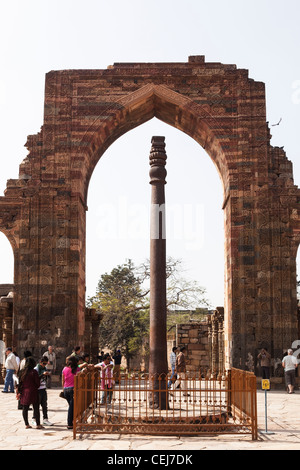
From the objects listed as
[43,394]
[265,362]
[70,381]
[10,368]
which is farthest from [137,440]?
[265,362]

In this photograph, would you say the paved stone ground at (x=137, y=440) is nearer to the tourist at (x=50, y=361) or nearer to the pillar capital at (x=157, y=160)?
the pillar capital at (x=157, y=160)

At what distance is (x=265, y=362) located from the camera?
13461 mm

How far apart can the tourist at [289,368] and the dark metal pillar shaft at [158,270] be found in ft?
16.2

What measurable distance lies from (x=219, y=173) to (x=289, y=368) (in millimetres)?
5597

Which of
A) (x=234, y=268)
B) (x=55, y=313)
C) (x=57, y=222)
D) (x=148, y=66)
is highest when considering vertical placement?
(x=148, y=66)

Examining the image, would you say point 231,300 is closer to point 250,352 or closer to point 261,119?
point 250,352

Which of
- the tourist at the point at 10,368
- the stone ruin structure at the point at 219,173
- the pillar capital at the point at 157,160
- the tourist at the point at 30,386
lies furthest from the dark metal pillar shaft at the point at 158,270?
the stone ruin structure at the point at 219,173

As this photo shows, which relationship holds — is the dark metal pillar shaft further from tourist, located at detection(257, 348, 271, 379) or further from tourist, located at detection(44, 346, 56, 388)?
tourist, located at detection(257, 348, 271, 379)

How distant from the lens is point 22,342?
14.1m

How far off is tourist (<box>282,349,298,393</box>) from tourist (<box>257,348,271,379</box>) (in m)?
0.53

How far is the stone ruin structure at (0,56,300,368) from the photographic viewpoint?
46.3ft

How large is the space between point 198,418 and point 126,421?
3.12 feet

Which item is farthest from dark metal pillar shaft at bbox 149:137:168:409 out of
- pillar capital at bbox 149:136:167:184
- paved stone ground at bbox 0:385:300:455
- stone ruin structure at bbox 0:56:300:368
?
stone ruin structure at bbox 0:56:300:368
